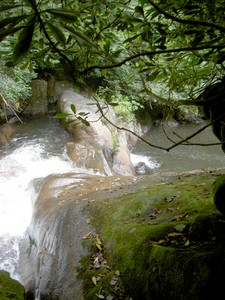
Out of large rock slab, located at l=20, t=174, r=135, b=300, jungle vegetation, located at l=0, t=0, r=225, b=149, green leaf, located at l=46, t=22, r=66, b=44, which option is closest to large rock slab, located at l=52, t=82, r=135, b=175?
large rock slab, located at l=20, t=174, r=135, b=300

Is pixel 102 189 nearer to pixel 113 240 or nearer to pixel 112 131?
pixel 113 240

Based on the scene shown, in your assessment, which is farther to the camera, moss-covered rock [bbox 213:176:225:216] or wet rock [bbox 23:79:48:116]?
wet rock [bbox 23:79:48:116]

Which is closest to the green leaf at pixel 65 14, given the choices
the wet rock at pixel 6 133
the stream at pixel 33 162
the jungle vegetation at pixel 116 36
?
the jungle vegetation at pixel 116 36

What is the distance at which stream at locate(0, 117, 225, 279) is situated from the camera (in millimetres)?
5937

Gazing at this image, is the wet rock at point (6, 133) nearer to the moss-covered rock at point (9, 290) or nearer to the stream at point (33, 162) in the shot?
the stream at point (33, 162)

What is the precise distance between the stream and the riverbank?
1.11 metres

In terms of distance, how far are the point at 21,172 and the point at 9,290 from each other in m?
5.26

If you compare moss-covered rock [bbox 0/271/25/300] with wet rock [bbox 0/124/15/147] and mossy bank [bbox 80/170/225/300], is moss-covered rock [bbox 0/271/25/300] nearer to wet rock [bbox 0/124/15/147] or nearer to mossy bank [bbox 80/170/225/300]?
mossy bank [bbox 80/170/225/300]

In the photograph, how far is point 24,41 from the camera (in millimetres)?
946

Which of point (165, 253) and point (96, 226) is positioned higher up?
point (165, 253)

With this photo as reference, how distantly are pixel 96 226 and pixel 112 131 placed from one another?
6.44 m

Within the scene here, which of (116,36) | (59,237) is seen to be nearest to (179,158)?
(59,237)

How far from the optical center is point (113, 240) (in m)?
3.19

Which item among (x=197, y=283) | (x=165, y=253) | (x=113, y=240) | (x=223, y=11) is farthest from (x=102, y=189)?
(x=223, y=11)
